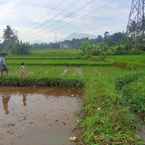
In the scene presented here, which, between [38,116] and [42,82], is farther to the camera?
[42,82]

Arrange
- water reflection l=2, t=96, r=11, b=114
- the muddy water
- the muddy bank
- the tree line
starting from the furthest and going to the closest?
the tree line, the muddy bank, water reflection l=2, t=96, r=11, b=114, the muddy water

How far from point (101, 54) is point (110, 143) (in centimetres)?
3985

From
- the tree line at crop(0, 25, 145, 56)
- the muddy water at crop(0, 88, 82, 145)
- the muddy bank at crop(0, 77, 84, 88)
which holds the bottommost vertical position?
the muddy water at crop(0, 88, 82, 145)

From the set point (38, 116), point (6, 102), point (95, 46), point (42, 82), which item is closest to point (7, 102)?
point (6, 102)

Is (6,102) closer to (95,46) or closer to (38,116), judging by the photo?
(38,116)

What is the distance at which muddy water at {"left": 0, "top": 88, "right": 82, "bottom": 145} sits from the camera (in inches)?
249

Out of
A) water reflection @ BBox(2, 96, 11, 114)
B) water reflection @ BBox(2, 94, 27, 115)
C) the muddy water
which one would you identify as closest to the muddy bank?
the muddy water

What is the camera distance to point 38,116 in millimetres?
8375

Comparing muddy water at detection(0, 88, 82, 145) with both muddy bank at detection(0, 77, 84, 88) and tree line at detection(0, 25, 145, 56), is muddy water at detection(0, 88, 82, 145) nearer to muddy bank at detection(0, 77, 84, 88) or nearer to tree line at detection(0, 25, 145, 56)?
muddy bank at detection(0, 77, 84, 88)

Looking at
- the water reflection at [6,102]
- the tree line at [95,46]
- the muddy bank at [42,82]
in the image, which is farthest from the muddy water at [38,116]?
the tree line at [95,46]

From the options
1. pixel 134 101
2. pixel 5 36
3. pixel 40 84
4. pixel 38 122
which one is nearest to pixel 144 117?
pixel 134 101

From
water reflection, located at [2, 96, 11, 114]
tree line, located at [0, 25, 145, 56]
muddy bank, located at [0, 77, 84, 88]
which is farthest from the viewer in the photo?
tree line, located at [0, 25, 145, 56]

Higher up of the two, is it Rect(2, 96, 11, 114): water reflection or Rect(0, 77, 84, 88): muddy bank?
Rect(0, 77, 84, 88): muddy bank

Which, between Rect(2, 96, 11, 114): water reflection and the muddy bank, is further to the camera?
the muddy bank
